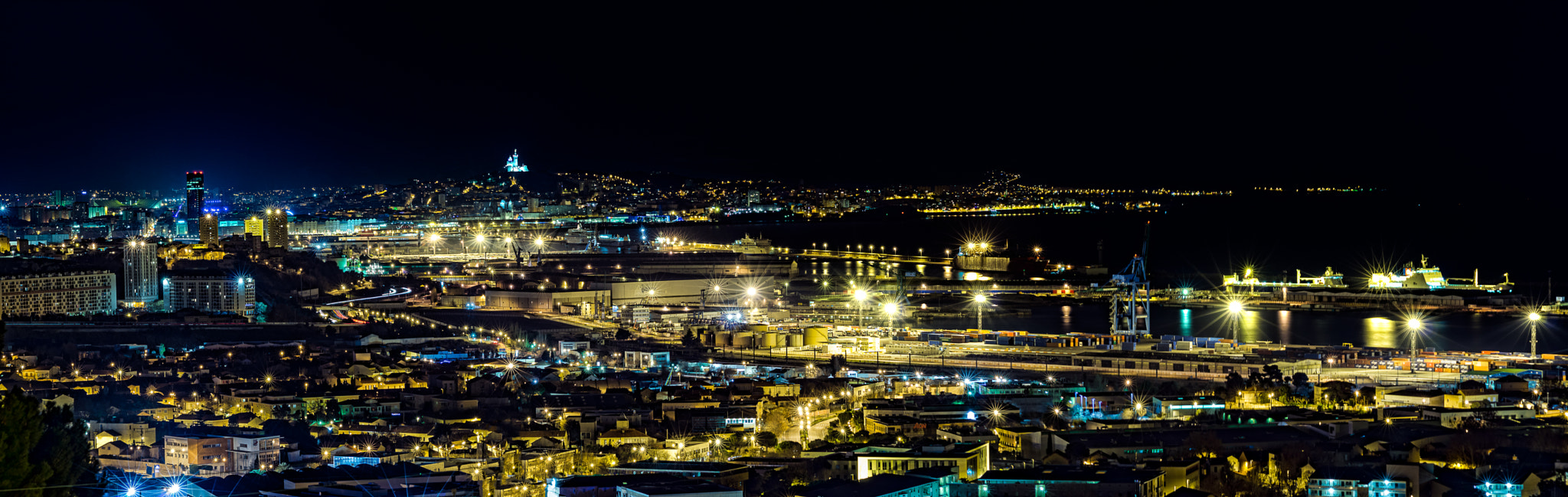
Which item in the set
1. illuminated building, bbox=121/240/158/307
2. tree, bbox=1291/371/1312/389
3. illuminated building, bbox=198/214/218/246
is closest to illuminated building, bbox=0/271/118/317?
illuminated building, bbox=121/240/158/307

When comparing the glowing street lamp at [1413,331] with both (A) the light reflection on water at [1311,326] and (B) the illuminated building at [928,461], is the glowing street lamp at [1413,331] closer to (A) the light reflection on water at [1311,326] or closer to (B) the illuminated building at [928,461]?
(A) the light reflection on water at [1311,326]

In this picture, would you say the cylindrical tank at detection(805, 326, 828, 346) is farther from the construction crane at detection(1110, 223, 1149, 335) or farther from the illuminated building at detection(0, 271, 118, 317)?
the illuminated building at detection(0, 271, 118, 317)

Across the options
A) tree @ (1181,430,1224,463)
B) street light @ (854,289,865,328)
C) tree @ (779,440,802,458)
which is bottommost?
tree @ (779,440,802,458)

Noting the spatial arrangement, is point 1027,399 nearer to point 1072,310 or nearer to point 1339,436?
point 1339,436

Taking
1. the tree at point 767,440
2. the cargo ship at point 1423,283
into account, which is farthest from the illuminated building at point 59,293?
the cargo ship at point 1423,283

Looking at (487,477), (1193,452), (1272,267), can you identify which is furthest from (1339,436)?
(1272,267)
